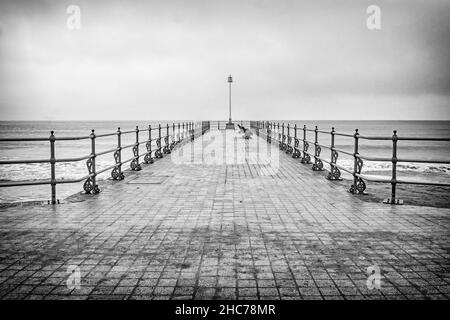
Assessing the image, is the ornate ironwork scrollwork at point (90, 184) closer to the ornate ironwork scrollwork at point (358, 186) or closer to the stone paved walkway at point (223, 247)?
the stone paved walkway at point (223, 247)

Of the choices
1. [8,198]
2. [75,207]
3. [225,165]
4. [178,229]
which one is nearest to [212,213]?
[178,229]

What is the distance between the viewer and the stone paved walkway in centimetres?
365

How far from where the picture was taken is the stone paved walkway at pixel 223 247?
3.65 m

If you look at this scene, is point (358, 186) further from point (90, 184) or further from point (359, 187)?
point (90, 184)

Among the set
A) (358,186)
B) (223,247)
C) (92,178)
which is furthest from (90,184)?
(358,186)

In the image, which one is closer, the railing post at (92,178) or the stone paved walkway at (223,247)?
the stone paved walkway at (223,247)

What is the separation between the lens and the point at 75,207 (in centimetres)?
731

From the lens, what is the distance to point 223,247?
491 cm

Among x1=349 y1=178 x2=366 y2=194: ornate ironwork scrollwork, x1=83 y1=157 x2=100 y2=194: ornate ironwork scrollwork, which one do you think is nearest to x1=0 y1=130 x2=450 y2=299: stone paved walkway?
x1=349 y1=178 x2=366 y2=194: ornate ironwork scrollwork

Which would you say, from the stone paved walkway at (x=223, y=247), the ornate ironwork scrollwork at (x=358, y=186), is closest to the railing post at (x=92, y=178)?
the stone paved walkway at (x=223, y=247)

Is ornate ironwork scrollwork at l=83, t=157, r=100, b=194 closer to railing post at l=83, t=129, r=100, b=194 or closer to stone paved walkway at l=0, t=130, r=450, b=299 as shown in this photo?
railing post at l=83, t=129, r=100, b=194

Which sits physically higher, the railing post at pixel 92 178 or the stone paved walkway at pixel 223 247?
the railing post at pixel 92 178
